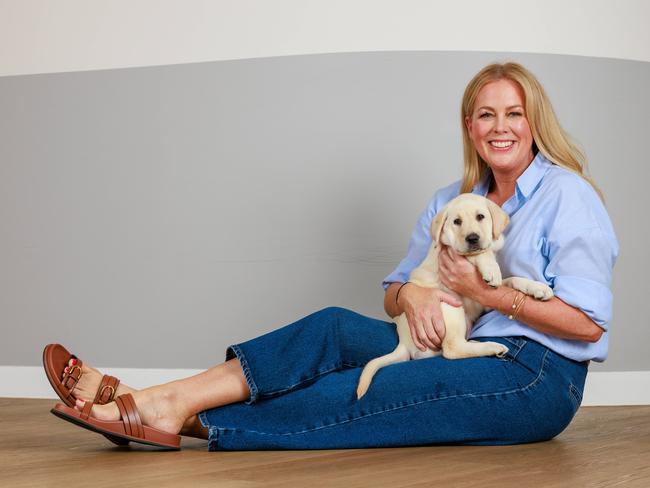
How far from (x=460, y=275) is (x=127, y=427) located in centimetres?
83

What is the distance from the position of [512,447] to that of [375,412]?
0.33 m

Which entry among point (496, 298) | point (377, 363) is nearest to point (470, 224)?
point (496, 298)

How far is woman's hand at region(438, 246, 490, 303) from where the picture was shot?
1.93 meters

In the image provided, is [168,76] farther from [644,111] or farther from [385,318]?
[644,111]

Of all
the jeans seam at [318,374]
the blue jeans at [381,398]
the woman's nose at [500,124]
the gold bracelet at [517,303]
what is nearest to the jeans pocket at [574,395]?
the blue jeans at [381,398]

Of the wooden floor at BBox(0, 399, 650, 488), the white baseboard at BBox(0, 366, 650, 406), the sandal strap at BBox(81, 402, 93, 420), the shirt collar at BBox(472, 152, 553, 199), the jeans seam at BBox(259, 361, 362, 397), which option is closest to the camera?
the wooden floor at BBox(0, 399, 650, 488)

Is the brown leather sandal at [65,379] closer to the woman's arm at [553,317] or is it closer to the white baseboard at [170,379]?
the woman's arm at [553,317]

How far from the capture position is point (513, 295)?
1.87 metres

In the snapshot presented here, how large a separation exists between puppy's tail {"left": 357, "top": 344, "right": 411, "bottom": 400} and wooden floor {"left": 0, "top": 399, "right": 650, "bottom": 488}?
0.14 m

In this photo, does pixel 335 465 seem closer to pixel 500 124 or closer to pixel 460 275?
pixel 460 275

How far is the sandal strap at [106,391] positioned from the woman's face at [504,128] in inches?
42.1

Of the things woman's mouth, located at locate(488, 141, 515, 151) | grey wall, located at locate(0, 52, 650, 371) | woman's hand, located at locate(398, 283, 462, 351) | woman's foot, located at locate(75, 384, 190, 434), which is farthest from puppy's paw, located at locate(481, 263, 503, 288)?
grey wall, located at locate(0, 52, 650, 371)

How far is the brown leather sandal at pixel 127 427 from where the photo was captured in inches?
70.8

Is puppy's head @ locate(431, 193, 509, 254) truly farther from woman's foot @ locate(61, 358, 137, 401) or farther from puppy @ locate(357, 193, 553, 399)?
woman's foot @ locate(61, 358, 137, 401)
